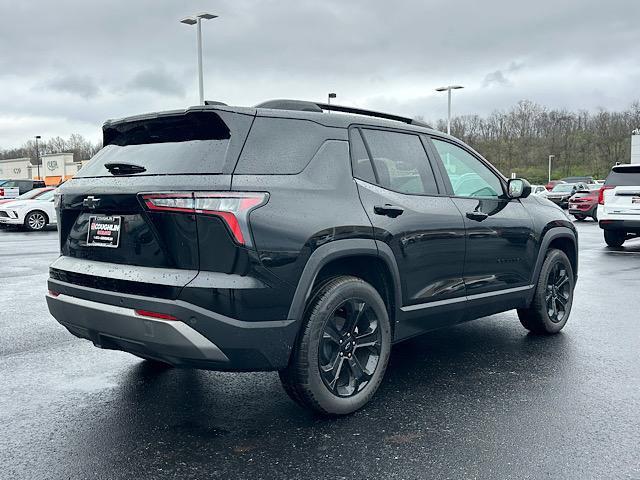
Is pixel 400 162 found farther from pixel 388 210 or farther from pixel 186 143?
pixel 186 143

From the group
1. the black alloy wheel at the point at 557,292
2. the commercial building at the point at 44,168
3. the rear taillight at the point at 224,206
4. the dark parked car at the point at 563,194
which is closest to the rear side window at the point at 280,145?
the rear taillight at the point at 224,206

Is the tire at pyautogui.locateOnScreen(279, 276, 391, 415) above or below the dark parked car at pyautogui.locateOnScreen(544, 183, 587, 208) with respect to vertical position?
below

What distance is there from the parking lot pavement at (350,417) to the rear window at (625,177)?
841 cm

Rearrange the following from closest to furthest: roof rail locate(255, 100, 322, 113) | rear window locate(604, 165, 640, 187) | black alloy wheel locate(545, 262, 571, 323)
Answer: roof rail locate(255, 100, 322, 113), black alloy wheel locate(545, 262, 571, 323), rear window locate(604, 165, 640, 187)

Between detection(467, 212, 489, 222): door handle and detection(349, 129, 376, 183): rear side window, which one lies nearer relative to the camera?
detection(349, 129, 376, 183): rear side window

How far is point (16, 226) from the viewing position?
21.2 metres

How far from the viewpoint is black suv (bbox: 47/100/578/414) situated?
3.19m

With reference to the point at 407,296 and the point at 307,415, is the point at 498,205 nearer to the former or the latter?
the point at 407,296

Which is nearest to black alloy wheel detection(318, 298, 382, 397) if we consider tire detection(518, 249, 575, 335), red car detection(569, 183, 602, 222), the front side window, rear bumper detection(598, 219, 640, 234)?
the front side window

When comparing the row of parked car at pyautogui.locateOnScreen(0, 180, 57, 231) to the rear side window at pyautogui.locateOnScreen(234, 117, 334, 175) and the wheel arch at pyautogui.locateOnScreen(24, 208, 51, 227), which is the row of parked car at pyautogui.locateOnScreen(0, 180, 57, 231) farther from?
the rear side window at pyautogui.locateOnScreen(234, 117, 334, 175)

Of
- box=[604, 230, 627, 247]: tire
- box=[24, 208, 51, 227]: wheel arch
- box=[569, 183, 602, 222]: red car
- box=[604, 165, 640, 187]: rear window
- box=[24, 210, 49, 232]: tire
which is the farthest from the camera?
box=[569, 183, 602, 222]: red car

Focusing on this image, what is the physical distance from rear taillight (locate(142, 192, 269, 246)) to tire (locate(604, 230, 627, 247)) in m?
12.5

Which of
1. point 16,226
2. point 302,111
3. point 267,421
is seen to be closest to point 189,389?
point 267,421

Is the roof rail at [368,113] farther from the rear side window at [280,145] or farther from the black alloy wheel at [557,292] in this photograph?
the black alloy wheel at [557,292]
